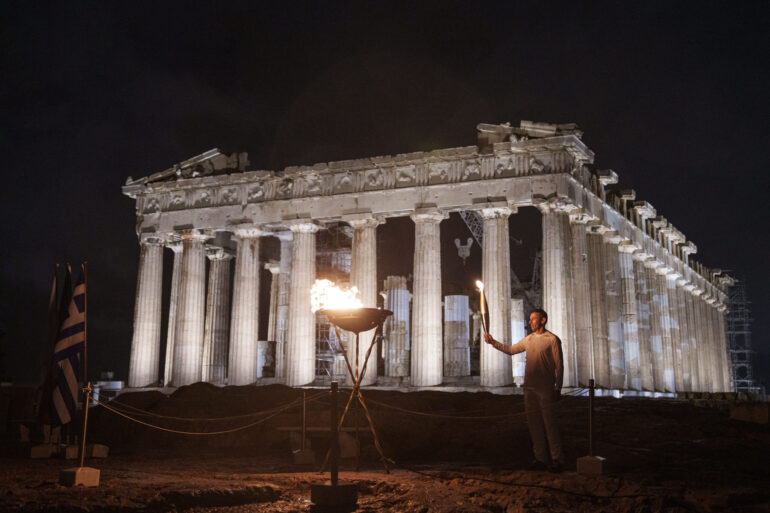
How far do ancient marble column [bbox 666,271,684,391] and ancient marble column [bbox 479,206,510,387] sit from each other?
1532 centimetres

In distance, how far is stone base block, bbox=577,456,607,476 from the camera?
40.2 ft

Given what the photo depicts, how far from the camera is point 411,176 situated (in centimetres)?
3212

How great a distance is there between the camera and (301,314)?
33.2m

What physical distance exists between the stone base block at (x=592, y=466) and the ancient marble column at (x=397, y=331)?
2636cm

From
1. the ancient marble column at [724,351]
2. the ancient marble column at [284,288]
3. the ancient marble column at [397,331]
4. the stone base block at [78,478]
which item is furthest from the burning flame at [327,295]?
the ancient marble column at [724,351]

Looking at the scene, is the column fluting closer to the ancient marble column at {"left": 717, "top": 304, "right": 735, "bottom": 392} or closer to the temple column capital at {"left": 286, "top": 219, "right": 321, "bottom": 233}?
the temple column capital at {"left": 286, "top": 219, "right": 321, "bottom": 233}

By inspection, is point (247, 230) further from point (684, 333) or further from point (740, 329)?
point (740, 329)

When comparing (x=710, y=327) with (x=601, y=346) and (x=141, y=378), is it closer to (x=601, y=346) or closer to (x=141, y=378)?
(x=601, y=346)

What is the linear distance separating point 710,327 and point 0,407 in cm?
4461

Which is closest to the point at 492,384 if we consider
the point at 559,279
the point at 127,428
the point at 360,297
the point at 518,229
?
the point at 559,279

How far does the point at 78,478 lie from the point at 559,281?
69.0ft

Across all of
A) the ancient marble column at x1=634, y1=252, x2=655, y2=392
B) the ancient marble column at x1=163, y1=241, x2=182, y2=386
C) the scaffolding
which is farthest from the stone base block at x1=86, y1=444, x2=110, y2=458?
the scaffolding

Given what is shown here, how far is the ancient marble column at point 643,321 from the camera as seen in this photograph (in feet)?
116

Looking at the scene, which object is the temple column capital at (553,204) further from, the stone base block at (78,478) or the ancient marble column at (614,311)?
the stone base block at (78,478)
